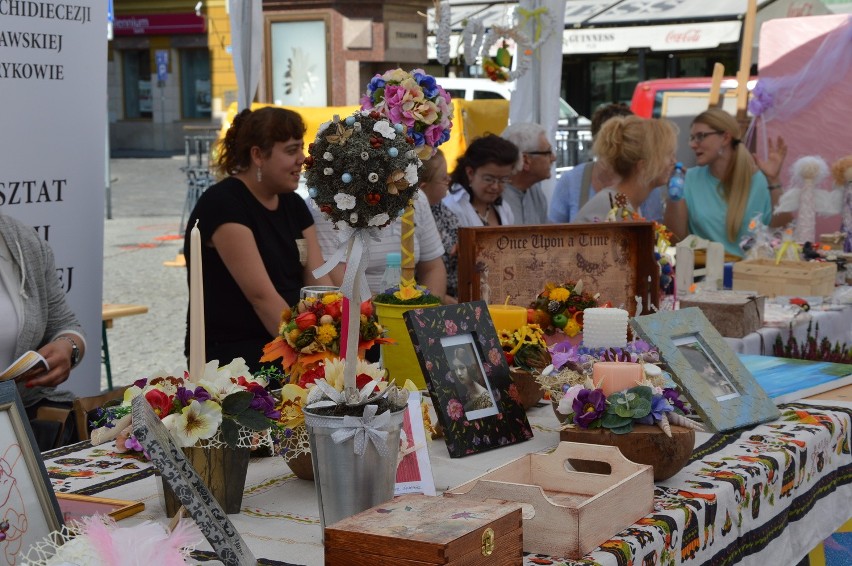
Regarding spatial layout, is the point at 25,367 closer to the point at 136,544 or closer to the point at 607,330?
the point at 607,330

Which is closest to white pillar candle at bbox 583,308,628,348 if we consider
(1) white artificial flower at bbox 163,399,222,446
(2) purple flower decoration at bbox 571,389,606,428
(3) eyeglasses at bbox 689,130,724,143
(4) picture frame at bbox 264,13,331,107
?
(2) purple flower decoration at bbox 571,389,606,428

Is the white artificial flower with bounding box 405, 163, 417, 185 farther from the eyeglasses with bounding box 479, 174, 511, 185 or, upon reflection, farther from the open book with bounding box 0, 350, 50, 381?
the eyeglasses with bounding box 479, 174, 511, 185

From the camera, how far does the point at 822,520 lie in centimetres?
230

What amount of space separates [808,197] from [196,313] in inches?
149

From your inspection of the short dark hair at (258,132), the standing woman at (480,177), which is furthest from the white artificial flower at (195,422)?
the standing woman at (480,177)

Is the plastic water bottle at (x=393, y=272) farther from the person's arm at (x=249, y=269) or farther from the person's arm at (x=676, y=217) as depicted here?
the person's arm at (x=676, y=217)

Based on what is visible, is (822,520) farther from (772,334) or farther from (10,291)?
(10,291)

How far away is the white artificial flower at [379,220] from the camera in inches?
58.7

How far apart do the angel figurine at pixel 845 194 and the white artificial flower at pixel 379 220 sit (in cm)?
368

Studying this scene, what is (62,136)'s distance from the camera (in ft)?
11.5

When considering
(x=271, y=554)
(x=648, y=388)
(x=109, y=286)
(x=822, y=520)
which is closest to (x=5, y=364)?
(x=271, y=554)

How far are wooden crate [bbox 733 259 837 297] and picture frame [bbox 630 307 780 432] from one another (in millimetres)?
1738

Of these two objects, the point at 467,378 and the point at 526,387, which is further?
the point at 526,387

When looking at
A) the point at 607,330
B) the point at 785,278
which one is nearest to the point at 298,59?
the point at 785,278
